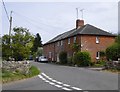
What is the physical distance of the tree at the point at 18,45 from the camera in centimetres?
2555

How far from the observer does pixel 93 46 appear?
163ft

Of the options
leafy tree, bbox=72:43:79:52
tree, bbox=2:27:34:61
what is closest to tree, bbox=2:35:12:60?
tree, bbox=2:27:34:61

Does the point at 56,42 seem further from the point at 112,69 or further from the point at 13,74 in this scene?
the point at 13,74

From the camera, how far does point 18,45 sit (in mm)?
25484

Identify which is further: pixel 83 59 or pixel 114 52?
pixel 83 59

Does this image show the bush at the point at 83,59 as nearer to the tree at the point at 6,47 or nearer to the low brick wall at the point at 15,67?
the tree at the point at 6,47

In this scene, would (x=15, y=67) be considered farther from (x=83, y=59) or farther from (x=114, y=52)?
(x=83, y=59)

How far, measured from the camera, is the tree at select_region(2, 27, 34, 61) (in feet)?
83.8

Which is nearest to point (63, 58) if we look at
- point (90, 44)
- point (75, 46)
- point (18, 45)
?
point (75, 46)

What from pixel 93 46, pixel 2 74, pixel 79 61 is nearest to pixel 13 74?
pixel 2 74

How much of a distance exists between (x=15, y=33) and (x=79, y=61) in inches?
716

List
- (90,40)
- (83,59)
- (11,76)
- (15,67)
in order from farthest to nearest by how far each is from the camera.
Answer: (90,40) < (83,59) < (15,67) < (11,76)

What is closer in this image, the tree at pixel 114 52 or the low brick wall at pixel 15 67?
the low brick wall at pixel 15 67

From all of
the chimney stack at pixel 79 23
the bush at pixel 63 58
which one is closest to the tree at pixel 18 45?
the bush at pixel 63 58
